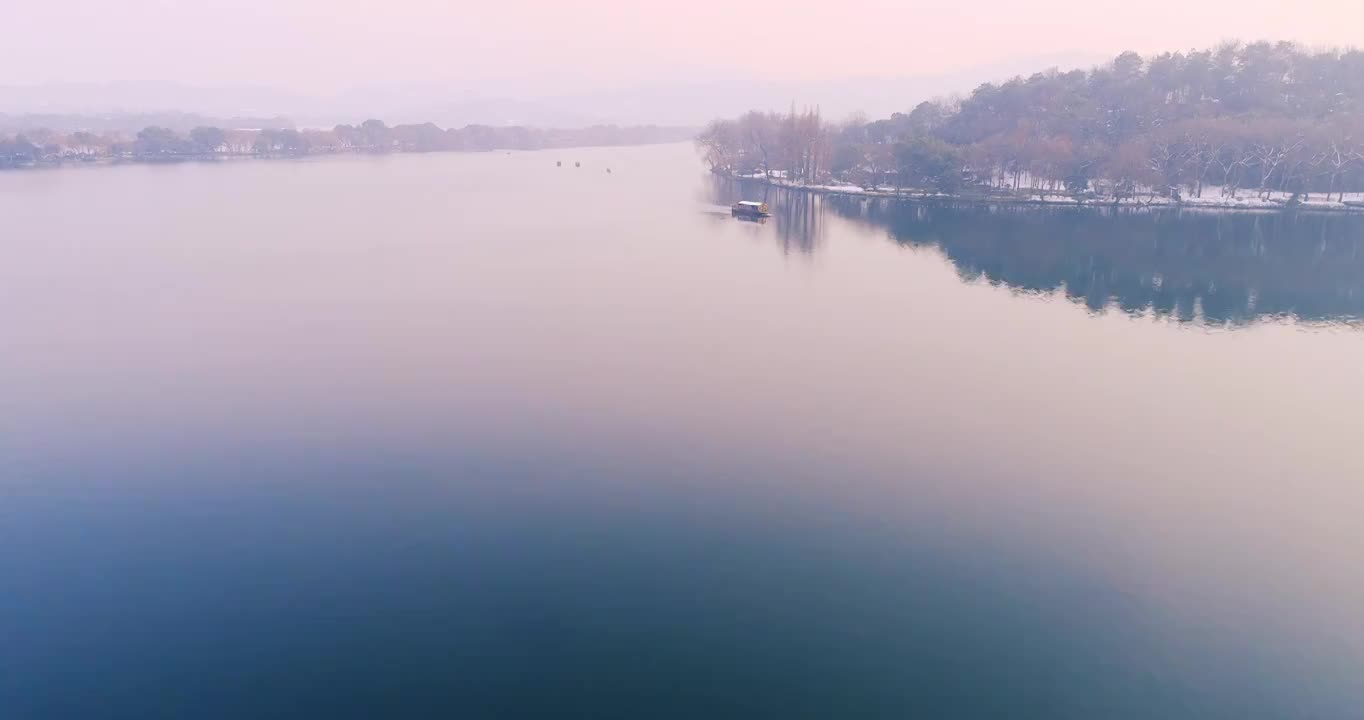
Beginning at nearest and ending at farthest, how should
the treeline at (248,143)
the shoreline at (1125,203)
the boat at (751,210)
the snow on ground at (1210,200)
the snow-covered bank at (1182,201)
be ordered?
the boat at (751,210) → the shoreline at (1125,203) → the snow-covered bank at (1182,201) → the snow on ground at (1210,200) → the treeline at (248,143)

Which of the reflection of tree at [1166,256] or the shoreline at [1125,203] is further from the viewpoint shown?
the shoreline at [1125,203]

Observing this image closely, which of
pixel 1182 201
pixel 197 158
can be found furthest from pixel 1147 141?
pixel 197 158

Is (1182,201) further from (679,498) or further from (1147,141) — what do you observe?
(679,498)

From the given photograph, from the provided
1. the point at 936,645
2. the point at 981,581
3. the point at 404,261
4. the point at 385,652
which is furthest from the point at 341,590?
the point at 404,261

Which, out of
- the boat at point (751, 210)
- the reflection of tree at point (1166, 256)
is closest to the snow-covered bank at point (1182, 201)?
the reflection of tree at point (1166, 256)

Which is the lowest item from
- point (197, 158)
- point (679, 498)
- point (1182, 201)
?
point (679, 498)

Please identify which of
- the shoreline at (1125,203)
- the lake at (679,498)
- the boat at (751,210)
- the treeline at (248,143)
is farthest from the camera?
the treeline at (248,143)

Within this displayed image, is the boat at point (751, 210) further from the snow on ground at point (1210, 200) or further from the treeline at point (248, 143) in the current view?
the treeline at point (248, 143)
